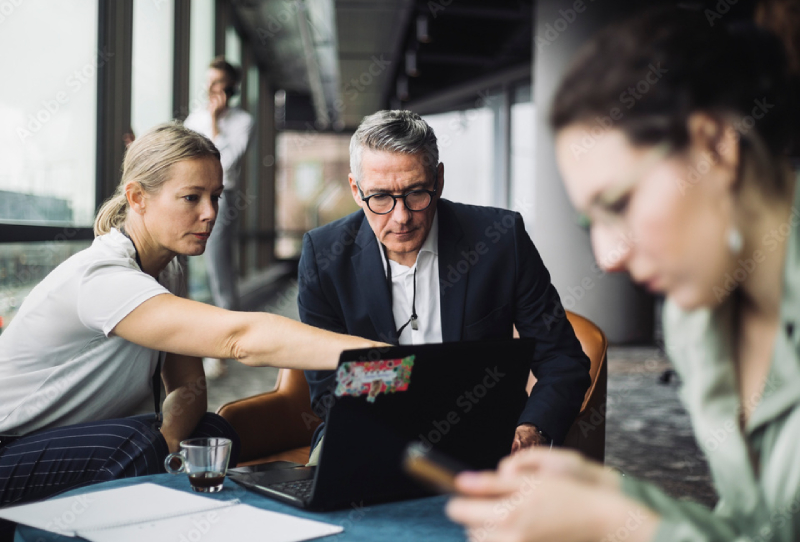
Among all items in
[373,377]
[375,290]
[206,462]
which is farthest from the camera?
[375,290]

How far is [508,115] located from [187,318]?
10236mm

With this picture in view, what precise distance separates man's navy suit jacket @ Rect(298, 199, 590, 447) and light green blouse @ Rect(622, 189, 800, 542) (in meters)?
1.10

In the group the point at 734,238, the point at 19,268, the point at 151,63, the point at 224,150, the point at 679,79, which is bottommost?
the point at 19,268

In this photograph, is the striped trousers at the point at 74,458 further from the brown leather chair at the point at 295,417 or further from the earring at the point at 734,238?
the earring at the point at 734,238

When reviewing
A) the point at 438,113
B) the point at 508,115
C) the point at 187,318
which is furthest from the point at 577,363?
the point at 438,113

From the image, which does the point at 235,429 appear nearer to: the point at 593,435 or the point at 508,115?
the point at 593,435

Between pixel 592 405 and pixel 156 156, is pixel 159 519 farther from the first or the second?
pixel 592 405

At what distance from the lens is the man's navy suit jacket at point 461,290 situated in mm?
1956

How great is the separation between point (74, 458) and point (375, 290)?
32.3 inches

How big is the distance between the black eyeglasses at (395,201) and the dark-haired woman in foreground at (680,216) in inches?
45.7

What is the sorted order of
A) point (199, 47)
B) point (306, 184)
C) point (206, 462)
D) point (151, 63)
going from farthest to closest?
point (306, 184)
point (199, 47)
point (151, 63)
point (206, 462)

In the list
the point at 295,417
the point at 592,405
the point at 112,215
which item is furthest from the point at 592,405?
the point at 112,215

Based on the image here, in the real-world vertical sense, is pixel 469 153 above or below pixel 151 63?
above

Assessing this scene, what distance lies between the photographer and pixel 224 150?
16.4ft
